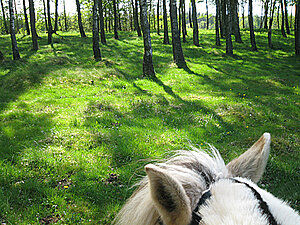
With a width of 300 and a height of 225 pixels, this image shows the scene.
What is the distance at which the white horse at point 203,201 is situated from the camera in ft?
3.47

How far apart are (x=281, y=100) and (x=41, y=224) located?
36.0 ft

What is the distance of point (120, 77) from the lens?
14914 mm

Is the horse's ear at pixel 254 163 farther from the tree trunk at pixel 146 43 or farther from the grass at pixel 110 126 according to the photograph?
the tree trunk at pixel 146 43

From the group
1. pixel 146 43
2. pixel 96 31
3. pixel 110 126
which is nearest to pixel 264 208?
pixel 110 126

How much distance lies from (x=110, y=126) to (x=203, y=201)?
21.3 feet

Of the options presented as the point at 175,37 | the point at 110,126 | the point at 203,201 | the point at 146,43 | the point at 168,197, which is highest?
the point at 175,37

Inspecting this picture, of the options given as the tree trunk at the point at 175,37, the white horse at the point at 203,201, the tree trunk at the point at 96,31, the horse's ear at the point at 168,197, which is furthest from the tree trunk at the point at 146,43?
the horse's ear at the point at 168,197

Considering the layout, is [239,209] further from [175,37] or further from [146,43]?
[175,37]

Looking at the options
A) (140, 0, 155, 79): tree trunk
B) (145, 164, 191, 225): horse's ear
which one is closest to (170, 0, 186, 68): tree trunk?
(140, 0, 155, 79): tree trunk

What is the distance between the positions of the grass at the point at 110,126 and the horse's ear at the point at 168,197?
94 centimetres

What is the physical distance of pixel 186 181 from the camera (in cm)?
134

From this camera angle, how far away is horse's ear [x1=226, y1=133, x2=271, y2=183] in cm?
161

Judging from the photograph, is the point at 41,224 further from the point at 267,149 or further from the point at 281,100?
the point at 281,100

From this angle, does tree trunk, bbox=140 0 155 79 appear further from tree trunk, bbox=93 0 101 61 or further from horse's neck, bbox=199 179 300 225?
horse's neck, bbox=199 179 300 225
